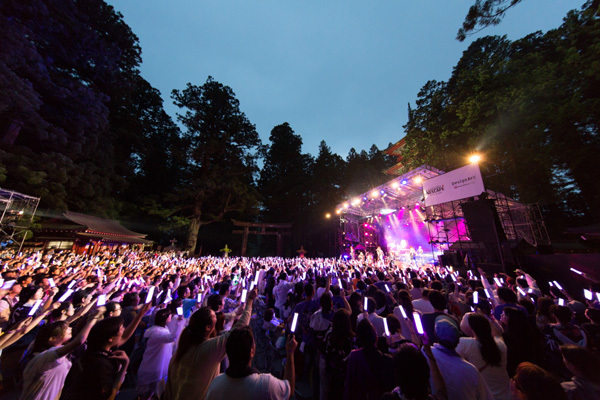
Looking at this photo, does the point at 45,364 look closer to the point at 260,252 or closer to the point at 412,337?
the point at 412,337

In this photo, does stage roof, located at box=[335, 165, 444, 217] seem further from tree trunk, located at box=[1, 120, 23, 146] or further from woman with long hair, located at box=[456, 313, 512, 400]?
tree trunk, located at box=[1, 120, 23, 146]

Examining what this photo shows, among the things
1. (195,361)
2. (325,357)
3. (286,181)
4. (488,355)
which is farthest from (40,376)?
(286,181)

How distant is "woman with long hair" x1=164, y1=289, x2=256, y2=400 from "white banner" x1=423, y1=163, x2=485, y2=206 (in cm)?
1213

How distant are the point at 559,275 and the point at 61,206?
26862 millimetres

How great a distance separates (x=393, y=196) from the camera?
52.3 feet

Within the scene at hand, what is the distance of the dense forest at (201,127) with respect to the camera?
35.7ft

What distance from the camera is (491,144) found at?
12203 millimetres

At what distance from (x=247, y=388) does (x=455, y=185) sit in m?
12.7

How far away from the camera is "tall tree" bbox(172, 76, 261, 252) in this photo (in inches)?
938

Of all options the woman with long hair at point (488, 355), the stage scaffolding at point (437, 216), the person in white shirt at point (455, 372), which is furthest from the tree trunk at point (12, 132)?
the woman with long hair at point (488, 355)

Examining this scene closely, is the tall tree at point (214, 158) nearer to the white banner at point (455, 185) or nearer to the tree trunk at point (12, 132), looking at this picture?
the tree trunk at point (12, 132)

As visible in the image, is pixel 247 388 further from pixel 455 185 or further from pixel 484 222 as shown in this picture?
pixel 455 185

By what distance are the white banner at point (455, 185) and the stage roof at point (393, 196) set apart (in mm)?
745

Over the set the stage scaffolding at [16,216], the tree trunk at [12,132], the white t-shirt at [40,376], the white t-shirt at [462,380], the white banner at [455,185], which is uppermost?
the tree trunk at [12,132]
